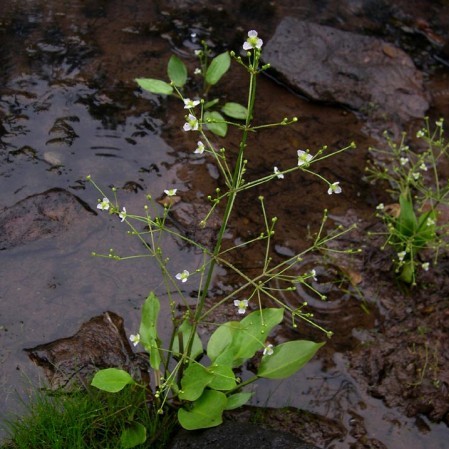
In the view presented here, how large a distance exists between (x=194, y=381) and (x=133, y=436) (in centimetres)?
34

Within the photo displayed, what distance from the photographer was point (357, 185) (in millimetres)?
4113

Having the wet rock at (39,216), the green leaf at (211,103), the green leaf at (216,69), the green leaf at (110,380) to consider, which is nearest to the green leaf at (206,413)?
the green leaf at (110,380)

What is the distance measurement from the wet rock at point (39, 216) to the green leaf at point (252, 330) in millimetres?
1235

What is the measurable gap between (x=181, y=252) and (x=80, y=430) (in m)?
1.21

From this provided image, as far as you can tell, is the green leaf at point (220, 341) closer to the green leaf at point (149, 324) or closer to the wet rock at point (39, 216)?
the green leaf at point (149, 324)

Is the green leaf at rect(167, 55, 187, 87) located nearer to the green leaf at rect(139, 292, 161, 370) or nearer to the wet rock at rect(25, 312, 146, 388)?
the wet rock at rect(25, 312, 146, 388)

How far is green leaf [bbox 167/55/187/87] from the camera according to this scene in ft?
14.1

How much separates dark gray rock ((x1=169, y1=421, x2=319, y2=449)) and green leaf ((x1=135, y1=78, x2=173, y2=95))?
2.26 meters

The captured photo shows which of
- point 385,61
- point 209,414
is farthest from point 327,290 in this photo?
point 385,61

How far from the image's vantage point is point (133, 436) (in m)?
2.56

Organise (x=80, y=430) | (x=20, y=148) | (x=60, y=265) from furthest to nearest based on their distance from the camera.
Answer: (x=20, y=148), (x=60, y=265), (x=80, y=430)

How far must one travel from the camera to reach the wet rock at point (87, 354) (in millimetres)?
2797

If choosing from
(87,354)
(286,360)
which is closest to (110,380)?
(87,354)

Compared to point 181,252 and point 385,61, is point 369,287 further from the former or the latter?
point 385,61
